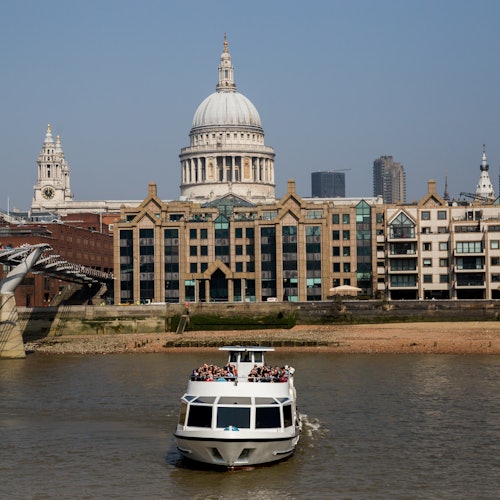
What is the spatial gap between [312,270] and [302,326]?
2422 cm

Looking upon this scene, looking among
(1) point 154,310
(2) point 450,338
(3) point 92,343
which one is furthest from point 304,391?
(1) point 154,310

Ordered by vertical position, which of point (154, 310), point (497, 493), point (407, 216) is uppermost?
point (407, 216)

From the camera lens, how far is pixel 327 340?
113188 mm

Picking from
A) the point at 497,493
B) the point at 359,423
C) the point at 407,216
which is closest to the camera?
the point at 497,493

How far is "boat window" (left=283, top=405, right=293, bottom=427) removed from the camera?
5196 centimetres

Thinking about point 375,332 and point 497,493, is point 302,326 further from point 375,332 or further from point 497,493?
point 497,493

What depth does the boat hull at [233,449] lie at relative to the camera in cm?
5012

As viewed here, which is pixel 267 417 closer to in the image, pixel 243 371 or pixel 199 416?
pixel 199 416

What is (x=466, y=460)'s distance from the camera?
52.9 metres

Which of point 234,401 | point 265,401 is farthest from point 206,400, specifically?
point 265,401

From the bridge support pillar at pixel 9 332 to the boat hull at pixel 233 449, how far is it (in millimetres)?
56442

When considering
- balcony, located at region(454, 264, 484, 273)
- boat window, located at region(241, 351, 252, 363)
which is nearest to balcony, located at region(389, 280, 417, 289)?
balcony, located at region(454, 264, 484, 273)

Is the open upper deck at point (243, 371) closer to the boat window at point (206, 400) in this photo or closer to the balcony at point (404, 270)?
the boat window at point (206, 400)

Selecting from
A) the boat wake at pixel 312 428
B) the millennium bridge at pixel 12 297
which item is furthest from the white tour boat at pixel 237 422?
the millennium bridge at pixel 12 297
